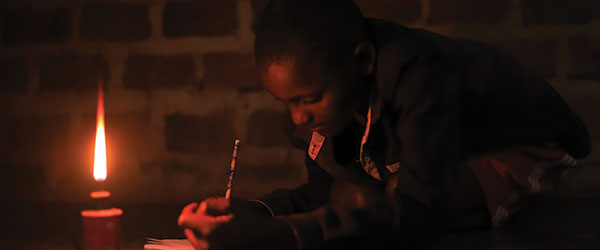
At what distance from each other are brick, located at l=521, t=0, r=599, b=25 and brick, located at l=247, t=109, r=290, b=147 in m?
0.78

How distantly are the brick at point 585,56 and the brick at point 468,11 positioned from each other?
22 cm

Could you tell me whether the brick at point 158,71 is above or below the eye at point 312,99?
below

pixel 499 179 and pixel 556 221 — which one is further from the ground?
pixel 499 179

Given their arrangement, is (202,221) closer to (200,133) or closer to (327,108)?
(327,108)

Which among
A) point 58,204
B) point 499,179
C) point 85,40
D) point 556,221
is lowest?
point 58,204

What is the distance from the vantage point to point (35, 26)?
2285mm

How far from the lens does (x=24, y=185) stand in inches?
91.5

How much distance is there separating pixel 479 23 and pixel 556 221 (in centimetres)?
66

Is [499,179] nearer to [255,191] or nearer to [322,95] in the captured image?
[322,95]

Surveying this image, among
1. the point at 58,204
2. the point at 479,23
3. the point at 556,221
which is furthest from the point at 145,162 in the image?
the point at 556,221

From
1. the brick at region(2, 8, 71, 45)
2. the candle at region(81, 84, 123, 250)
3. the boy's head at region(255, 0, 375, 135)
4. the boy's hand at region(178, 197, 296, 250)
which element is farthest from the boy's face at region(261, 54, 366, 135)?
the brick at region(2, 8, 71, 45)

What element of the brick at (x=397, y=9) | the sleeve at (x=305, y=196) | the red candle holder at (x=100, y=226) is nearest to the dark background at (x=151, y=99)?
the brick at (x=397, y=9)

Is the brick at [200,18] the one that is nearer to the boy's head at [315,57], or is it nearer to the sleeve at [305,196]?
the sleeve at [305,196]

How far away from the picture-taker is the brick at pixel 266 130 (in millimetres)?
2193
